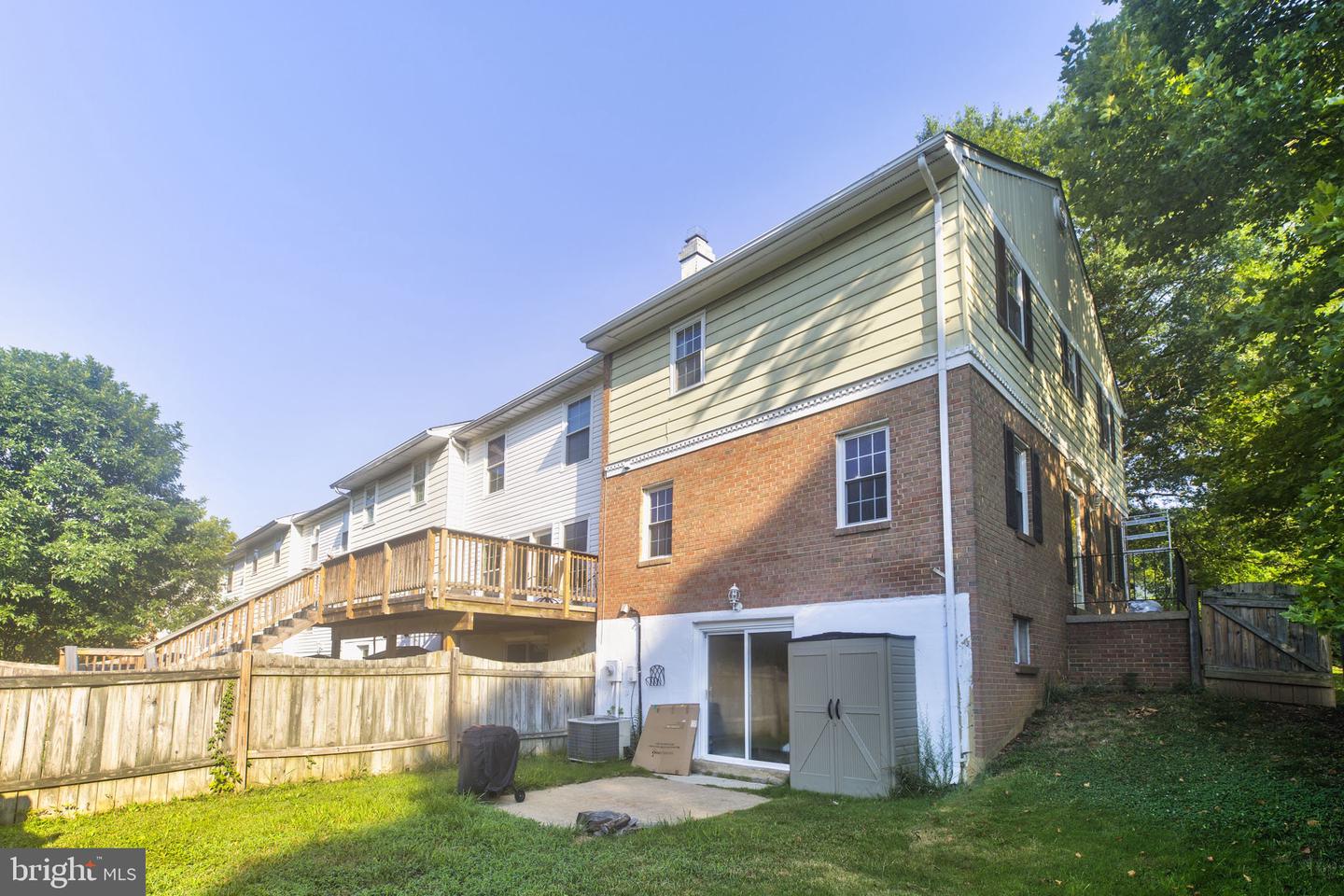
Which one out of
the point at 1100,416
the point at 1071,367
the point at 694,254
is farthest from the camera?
the point at 1100,416

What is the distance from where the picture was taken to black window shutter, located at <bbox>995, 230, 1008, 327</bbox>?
1112cm

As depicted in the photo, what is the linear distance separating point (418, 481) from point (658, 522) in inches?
402

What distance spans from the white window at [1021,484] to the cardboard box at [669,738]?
5472 millimetres

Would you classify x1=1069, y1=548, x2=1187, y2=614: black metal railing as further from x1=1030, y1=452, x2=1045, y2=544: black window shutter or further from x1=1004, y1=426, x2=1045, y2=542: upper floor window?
x1=1004, y1=426, x2=1045, y2=542: upper floor window

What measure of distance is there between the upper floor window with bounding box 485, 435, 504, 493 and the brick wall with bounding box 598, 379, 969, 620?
554cm

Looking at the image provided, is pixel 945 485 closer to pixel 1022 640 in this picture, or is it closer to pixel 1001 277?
pixel 1022 640

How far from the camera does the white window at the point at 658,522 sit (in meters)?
13.4

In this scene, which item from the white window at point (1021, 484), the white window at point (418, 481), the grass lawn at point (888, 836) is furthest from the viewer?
the white window at point (418, 481)

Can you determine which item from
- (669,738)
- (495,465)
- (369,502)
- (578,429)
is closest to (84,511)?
(369,502)

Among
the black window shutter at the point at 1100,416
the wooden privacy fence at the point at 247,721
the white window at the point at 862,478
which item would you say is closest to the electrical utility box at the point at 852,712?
the white window at the point at 862,478

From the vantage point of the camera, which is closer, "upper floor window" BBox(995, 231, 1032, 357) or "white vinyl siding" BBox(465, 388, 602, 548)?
"upper floor window" BBox(995, 231, 1032, 357)

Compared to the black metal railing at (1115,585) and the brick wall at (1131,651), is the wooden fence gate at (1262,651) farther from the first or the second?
the black metal railing at (1115,585)

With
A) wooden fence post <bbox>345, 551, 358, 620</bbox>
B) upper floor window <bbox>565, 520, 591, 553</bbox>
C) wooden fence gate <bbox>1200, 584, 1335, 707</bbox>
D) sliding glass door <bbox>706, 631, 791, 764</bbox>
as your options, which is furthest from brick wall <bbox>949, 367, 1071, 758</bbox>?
wooden fence post <bbox>345, 551, 358, 620</bbox>

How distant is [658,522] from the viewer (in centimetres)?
1352
